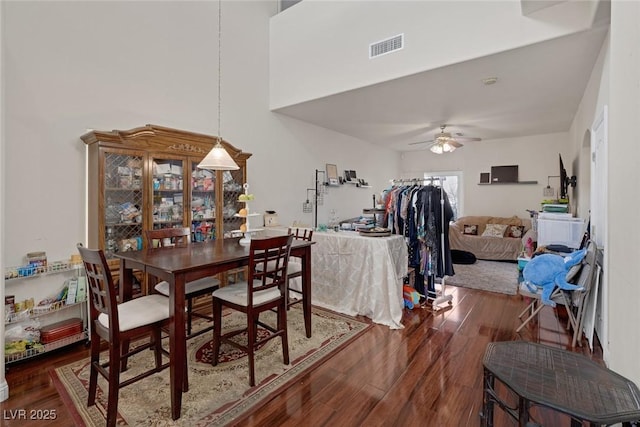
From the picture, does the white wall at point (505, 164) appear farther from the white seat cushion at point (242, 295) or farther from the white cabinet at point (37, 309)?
the white cabinet at point (37, 309)

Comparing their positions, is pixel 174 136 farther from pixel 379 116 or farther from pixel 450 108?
pixel 450 108

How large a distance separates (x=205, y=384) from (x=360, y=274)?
1846 millimetres

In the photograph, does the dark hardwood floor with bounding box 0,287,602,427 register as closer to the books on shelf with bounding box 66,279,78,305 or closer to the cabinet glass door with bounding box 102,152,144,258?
the books on shelf with bounding box 66,279,78,305

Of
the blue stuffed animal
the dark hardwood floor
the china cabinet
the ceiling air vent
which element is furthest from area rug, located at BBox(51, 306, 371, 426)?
the ceiling air vent

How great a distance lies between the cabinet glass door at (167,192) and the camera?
3.20 m

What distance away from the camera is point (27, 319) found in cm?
253

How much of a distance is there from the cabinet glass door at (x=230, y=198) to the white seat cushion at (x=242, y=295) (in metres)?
1.46

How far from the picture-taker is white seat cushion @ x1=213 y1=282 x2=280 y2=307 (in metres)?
2.25

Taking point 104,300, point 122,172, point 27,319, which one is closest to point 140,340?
point 27,319

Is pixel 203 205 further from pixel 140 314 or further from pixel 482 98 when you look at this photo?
pixel 482 98

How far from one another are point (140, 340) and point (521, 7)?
4.47 metres

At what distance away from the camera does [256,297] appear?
2270mm

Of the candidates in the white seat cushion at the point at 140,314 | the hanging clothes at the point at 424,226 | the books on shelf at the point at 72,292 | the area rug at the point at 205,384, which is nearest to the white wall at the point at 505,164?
the hanging clothes at the point at 424,226

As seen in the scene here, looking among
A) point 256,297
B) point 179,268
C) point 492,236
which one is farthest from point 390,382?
point 492,236
